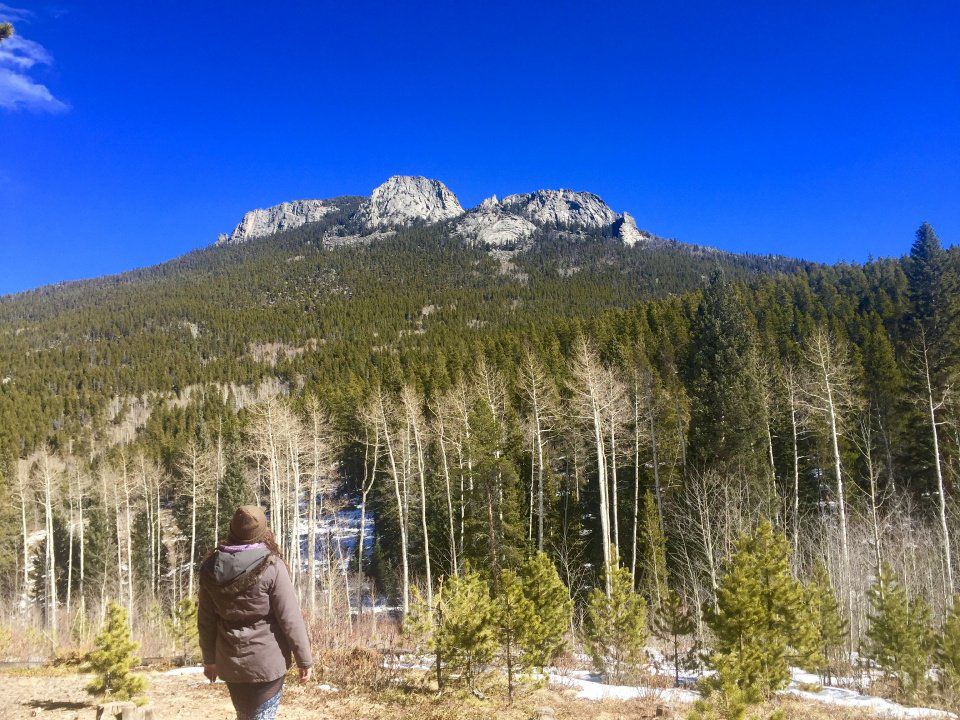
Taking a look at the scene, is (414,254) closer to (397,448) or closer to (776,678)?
(397,448)

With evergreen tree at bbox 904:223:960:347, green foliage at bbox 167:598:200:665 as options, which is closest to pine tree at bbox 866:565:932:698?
green foliage at bbox 167:598:200:665

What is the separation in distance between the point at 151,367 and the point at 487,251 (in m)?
112

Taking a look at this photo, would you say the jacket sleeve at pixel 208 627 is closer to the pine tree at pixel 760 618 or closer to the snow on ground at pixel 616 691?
the pine tree at pixel 760 618

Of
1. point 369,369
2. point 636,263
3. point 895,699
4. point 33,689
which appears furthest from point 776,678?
point 636,263

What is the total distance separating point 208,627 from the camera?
158 inches

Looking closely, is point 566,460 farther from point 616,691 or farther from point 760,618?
point 760,618

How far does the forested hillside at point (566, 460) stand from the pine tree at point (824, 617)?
0.19 meters

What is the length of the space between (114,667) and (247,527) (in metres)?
7.76

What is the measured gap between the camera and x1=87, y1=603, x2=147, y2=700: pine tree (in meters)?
8.94

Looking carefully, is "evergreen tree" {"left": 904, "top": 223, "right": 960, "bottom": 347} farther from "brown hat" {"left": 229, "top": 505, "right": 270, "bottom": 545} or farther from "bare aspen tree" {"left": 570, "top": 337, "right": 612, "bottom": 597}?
"brown hat" {"left": 229, "top": 505, "right": 270, "bottom": 545}

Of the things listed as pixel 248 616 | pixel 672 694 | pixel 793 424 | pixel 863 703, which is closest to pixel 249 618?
pixel 248 616

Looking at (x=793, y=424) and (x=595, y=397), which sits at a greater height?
(x=595, y=397)

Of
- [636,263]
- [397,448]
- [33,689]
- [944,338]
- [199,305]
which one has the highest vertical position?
[636,263]

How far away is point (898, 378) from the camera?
1447 inches
